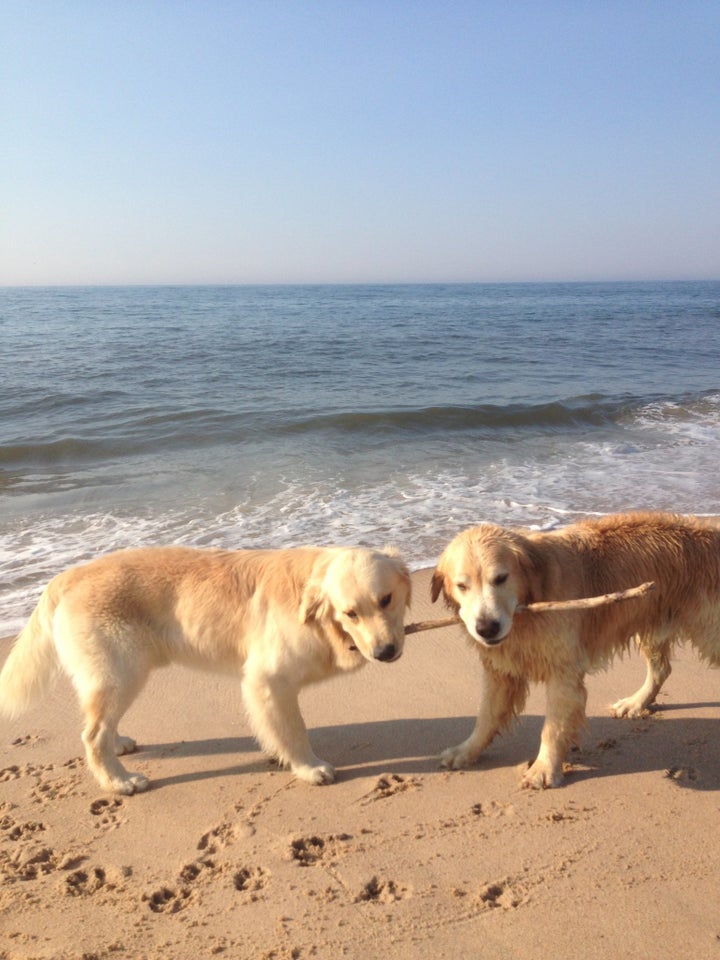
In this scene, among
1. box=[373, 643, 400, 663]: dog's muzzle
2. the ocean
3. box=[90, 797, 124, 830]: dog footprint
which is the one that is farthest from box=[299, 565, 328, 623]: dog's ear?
the ocean

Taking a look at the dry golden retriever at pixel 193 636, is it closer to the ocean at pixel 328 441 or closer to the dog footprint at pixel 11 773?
the dog footprint at pixel 11 773

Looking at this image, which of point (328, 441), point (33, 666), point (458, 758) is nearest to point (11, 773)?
point (33, 666)

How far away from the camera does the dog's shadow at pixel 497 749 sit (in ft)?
13.0

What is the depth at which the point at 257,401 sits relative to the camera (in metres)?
16.5

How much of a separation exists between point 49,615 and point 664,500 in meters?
7.25

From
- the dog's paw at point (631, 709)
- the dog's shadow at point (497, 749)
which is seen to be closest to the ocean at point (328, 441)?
the dog's shadow at point (497, 749)

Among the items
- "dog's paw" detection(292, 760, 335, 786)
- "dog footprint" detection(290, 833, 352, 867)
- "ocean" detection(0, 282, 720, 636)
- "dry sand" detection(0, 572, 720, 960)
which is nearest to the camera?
"dry sand" detection(0, 572, 720, 960)

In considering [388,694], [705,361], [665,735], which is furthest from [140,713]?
[705,361]

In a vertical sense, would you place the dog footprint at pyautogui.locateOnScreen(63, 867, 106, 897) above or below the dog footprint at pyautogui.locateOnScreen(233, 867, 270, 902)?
below

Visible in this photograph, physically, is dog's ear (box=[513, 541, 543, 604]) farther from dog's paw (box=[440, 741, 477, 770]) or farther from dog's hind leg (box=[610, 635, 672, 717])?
dog's hind leg (box=[610, 635, 672, 717])

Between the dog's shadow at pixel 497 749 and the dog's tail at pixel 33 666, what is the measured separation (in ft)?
2.45

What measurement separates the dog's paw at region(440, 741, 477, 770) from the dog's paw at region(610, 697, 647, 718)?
1060 millimetres

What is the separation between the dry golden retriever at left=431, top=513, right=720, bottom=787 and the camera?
11.8 feet

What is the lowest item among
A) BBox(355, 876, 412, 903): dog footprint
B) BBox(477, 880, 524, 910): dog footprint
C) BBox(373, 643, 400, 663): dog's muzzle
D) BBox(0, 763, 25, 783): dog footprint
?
BBox(0, 763, 25, 783): dog footprint
